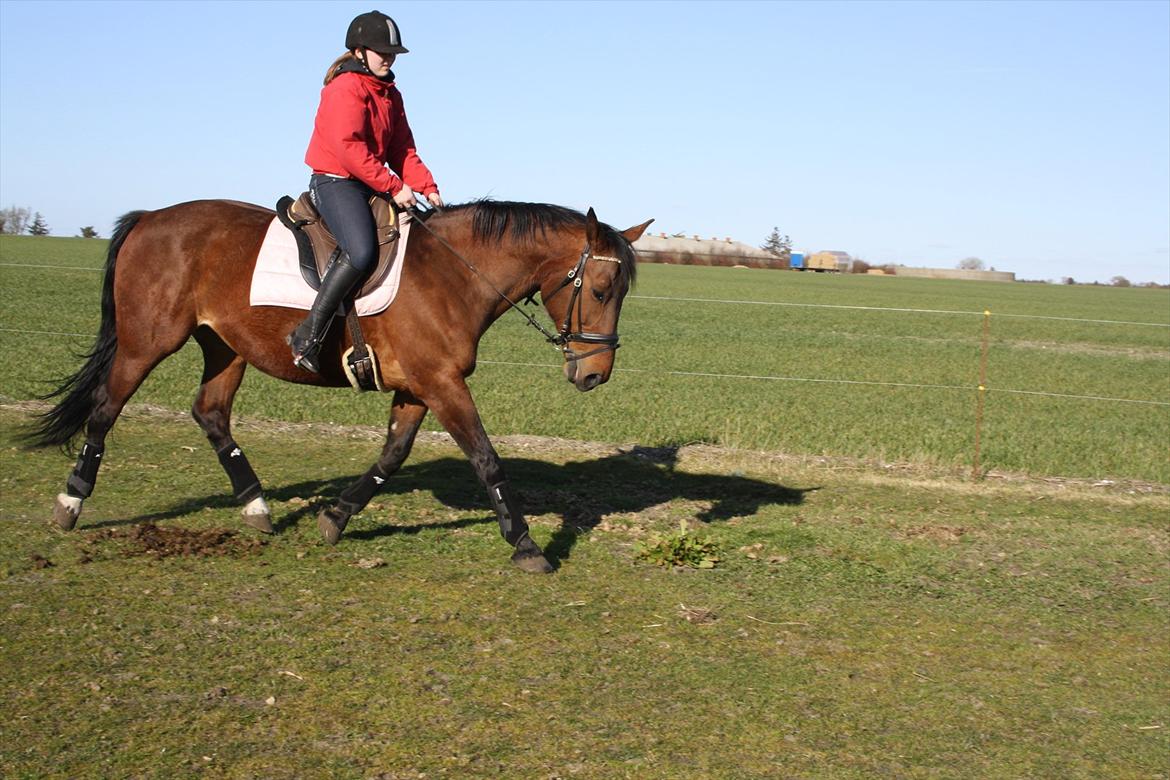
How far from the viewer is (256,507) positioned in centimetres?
711

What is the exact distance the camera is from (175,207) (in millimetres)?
7141

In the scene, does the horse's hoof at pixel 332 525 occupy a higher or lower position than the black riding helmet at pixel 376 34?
lower

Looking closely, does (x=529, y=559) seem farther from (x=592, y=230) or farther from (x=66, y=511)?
(x=66, y=511)

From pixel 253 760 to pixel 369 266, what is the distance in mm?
3193

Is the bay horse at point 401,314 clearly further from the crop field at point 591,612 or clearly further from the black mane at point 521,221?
the crop field at point 591,612

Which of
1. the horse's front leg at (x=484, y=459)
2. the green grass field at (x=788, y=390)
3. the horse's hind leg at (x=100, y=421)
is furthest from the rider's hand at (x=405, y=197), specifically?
the green grass field at (x=788, y=390)

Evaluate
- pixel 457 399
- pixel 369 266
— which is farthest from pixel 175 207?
pixel 457 399

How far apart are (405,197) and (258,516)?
2.31 m

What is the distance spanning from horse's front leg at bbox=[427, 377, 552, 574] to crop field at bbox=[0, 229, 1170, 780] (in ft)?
0.89

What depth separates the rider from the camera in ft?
20.5

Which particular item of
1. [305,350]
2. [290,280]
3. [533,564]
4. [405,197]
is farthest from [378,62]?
[533,564]

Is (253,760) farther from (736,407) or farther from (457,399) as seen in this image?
(736,407)

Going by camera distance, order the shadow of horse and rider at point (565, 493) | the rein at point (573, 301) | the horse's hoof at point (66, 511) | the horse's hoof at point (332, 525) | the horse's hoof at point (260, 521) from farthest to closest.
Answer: the shadow of horse and rider at point (565, 493) < the horse's hoof at point (260, 521) < the horse's hoof at point (332, 525) < the horse's hoof at point (66, 511) < the rein at point (573, 301)

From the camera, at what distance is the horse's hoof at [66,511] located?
22.1ft
